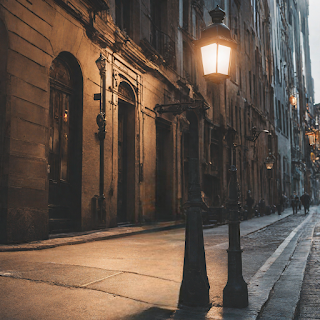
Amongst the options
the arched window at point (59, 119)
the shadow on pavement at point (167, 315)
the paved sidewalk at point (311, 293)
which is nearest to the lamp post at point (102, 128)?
the arched window at point (59, 119)

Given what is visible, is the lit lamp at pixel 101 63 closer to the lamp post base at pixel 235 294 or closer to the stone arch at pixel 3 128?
the stone arch at pixel 3 128

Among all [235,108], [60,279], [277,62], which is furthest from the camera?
[277,62]

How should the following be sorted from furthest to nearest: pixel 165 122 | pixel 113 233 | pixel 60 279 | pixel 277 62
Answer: pixel 277 62
pixel 165 122
pixel 113 233
pixel 60 279

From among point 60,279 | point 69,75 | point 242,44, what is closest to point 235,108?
point 242,44

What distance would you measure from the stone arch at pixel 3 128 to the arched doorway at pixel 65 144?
86.5 inches

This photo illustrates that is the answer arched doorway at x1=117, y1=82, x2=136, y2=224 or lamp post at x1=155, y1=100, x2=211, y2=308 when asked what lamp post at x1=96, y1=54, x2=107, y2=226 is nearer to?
arched doorway at x1=117, y1=82, x2=136, y2=224

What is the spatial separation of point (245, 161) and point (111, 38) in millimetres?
20934

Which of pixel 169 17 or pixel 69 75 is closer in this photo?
pixel 69 75

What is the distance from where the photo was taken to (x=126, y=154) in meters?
14.8

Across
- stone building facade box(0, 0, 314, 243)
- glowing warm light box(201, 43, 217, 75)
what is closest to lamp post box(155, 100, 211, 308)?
glowing warm light box(201, 43, 217, 75)

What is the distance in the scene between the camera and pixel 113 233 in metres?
10.7

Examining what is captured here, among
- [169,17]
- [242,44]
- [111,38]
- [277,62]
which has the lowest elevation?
[111,38]

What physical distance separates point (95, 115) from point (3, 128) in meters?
4.18

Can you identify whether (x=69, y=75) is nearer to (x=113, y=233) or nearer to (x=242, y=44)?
(x=113, y=233)
